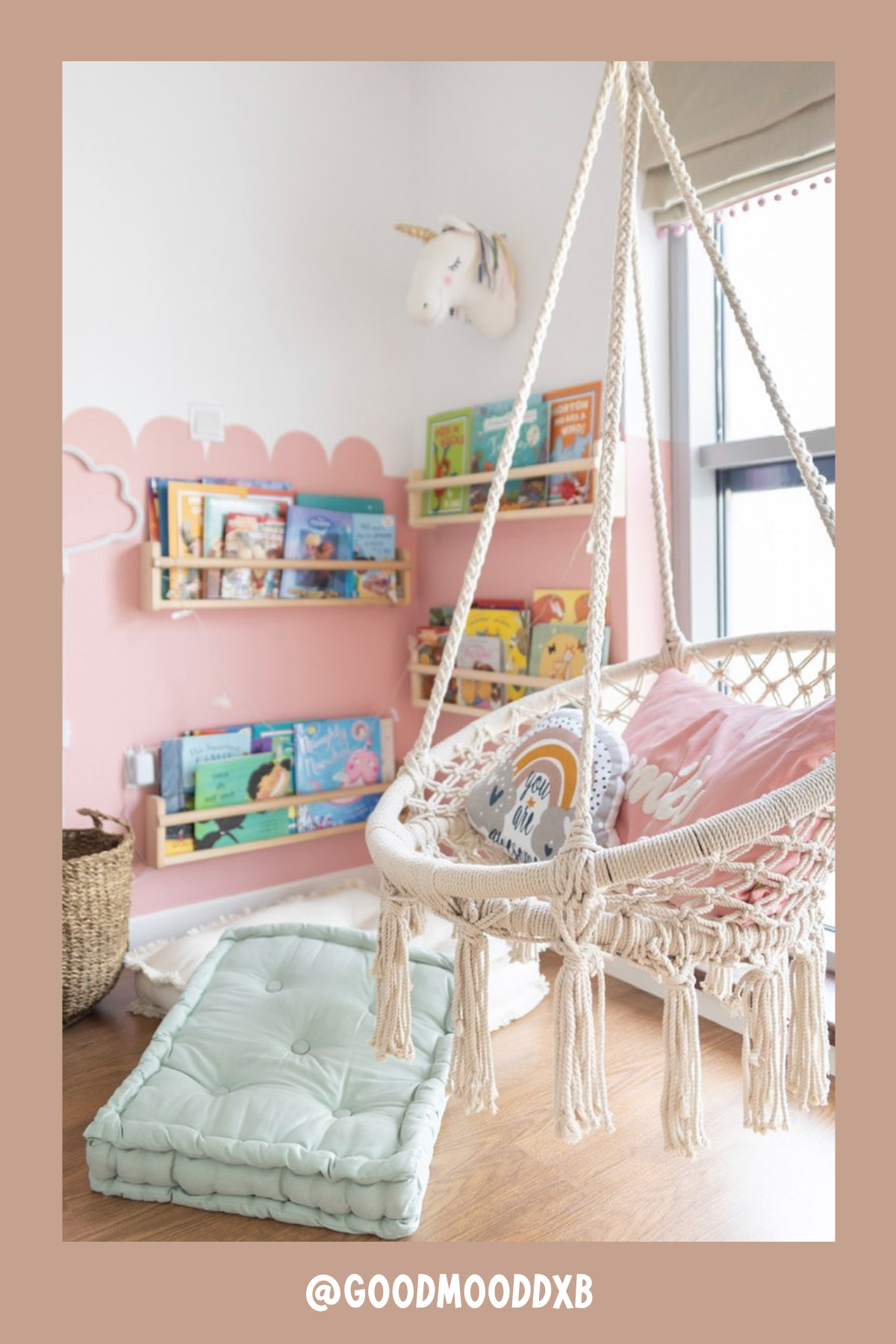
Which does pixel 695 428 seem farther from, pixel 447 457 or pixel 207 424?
pixel 207 424

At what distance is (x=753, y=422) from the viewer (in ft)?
7.42

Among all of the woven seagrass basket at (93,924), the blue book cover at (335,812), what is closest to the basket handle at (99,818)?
the woven seagrass basket at (93,924)

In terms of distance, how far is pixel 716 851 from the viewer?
1.04 m

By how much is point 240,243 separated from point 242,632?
1031 millimetres

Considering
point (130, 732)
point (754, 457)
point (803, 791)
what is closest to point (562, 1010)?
point (803, 791)

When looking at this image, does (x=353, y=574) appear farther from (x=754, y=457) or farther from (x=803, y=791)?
(x=803, y=791)

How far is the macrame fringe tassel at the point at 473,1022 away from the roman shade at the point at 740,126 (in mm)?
1612

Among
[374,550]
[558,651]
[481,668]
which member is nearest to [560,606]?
[558,651]

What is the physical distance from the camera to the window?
2.09m

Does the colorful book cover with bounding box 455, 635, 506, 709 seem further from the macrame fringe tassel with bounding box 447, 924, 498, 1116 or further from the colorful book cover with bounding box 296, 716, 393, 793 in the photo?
the macrame fringe tassel with bounding box 447, 924, 498, 1116

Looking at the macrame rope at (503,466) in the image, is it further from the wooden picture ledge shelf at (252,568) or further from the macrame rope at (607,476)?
the wooden picture ledge shelf at (252,568)

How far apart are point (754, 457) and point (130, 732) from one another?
1.65 metres

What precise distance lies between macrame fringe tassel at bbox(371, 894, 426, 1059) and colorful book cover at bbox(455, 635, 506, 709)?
1.42 meters

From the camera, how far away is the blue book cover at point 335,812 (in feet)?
9.19
